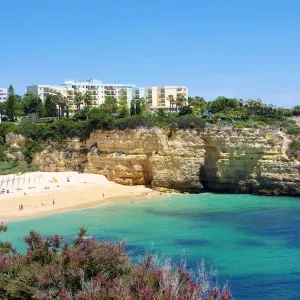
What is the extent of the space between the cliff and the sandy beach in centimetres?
217

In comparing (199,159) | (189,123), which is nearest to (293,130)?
(199,159)

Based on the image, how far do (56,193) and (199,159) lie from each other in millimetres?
15764

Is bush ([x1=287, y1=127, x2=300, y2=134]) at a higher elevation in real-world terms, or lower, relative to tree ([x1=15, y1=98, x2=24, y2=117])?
lower

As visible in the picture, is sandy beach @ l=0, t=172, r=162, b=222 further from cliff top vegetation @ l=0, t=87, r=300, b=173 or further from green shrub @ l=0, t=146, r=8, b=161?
cliff top vegetation @ l=0, t=87, r=300, b=173

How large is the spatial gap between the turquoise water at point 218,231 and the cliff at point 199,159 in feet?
6.57

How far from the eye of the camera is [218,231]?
31.3 metres

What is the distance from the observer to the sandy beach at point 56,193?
3978 centimetres

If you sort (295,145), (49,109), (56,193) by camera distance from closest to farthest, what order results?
(295,145)
(56,193)
(49,109)

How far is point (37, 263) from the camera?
1262cm

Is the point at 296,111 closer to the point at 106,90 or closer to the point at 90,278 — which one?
the point at 106,90

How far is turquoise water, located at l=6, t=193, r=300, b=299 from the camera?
21.8 metres

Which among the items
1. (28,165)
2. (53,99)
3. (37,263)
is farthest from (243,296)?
(53,99)

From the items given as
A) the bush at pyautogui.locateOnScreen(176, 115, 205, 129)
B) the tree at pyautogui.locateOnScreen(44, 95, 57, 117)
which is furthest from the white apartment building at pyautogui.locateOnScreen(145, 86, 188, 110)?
the bush at pyautogui.locateOnScreen(176, 115, 205, 129)

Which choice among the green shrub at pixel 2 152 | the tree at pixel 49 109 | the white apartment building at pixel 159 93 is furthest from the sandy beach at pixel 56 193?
the white apartment building at pixel 159 93
